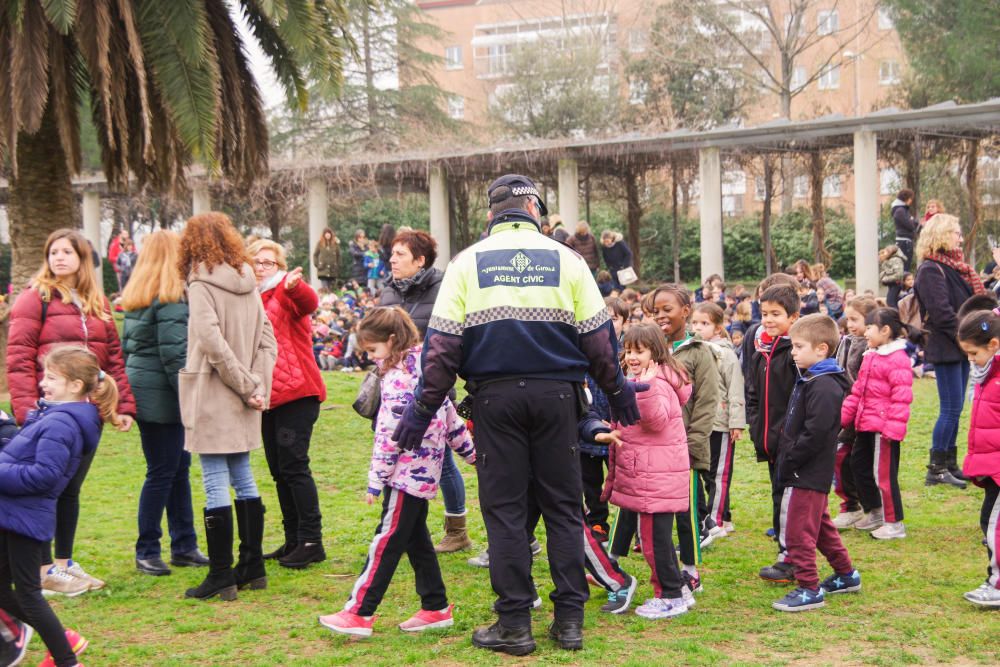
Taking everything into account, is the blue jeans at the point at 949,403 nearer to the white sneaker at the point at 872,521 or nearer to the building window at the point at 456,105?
the white sneaker at the point at 872,521

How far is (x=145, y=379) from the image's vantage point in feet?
20.9

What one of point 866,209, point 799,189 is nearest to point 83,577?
point 866,209

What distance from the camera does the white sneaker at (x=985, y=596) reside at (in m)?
5.58

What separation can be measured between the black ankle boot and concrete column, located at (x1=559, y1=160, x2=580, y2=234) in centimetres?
1857

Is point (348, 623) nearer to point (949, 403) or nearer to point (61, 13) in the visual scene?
point (949, 403)

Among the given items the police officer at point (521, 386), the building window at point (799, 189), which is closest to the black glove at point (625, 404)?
the police officer at point (521, 386)

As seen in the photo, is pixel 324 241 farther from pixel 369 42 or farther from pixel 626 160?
pixel 369 42

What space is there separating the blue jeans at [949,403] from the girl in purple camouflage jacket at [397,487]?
481 cm

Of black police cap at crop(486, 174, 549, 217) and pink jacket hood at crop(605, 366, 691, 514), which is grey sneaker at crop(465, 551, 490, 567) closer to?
pink jacket hood at crop(605, 366, 691, 514)

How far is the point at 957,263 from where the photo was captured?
355 inches

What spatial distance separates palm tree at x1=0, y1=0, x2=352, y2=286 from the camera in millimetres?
10922

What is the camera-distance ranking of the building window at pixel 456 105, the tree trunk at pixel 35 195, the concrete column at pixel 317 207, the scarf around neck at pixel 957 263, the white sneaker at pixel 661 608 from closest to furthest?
the white sneaker at pixel 661 608 < the scarf around neck at pixel 957 263 < the tree trunk at pixel 35 195 < the concrete column at pixel 317 207 < the building window at pixel 456 105

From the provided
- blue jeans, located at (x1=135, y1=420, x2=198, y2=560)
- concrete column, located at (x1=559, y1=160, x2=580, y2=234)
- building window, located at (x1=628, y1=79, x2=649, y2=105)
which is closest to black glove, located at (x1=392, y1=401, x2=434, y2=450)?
blue jeans, located at (x1=135, y1=420, x2=198, y2=560)

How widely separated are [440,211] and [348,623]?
67.8 ft
